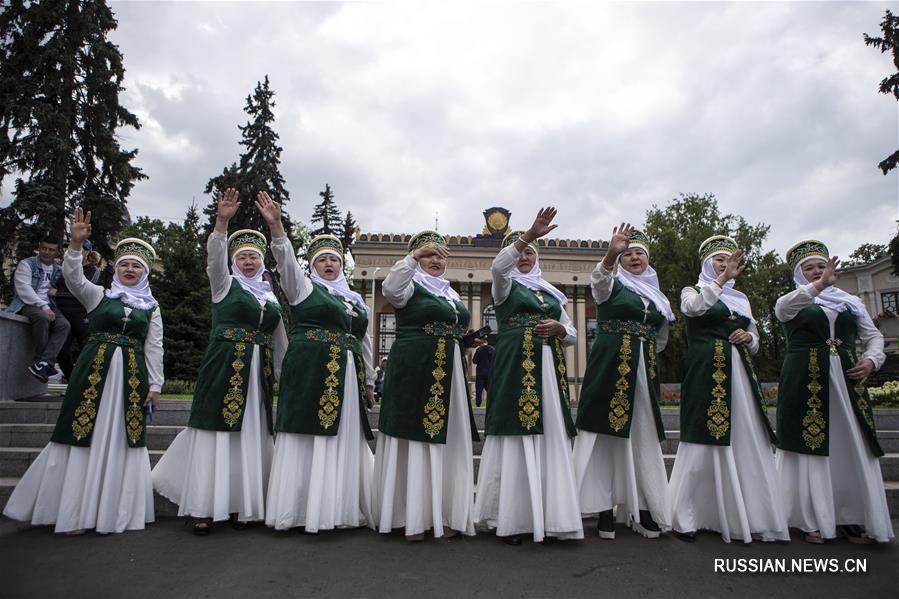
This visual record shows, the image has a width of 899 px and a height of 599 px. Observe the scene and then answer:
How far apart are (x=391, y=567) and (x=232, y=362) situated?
2.24 m

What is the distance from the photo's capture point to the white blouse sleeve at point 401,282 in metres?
4.50

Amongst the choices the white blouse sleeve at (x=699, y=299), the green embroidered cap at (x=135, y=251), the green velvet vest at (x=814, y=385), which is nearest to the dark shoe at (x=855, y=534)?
the green velvet vest at (x=814, y=385)

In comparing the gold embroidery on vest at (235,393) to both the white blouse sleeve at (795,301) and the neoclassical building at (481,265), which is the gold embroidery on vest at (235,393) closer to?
the white blouse sleeve at (795,301)

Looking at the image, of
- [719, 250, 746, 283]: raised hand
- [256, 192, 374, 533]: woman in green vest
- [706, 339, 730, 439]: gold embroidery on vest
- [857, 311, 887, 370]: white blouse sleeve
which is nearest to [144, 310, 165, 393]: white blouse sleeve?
[256, 192, 374, 533]: woman in green vest

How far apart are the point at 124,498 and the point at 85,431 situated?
0.64 m

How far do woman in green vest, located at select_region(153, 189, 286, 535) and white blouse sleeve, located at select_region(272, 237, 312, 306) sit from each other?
0.42m

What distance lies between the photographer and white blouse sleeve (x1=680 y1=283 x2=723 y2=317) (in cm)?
473

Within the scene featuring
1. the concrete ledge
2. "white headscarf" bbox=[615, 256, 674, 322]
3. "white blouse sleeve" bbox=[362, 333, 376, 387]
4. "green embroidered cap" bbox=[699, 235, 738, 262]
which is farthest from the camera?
the concrete ledge

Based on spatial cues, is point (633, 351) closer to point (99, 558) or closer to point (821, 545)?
point (821, 545)

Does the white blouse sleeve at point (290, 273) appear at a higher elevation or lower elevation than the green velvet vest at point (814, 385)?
higher

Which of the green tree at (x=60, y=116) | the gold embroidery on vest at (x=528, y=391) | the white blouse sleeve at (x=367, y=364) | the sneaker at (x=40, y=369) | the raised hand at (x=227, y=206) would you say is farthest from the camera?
the green tree at (x=60, y=116)

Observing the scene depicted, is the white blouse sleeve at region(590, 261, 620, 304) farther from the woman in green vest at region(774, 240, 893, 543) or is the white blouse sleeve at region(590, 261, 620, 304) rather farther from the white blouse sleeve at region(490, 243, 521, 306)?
the woman in green vest at region(774, 240, 893, 543)

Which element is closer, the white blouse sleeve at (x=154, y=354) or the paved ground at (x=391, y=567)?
the paved ground at (x=391, y=567)

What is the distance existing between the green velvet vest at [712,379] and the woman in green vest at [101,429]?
4633 mm
